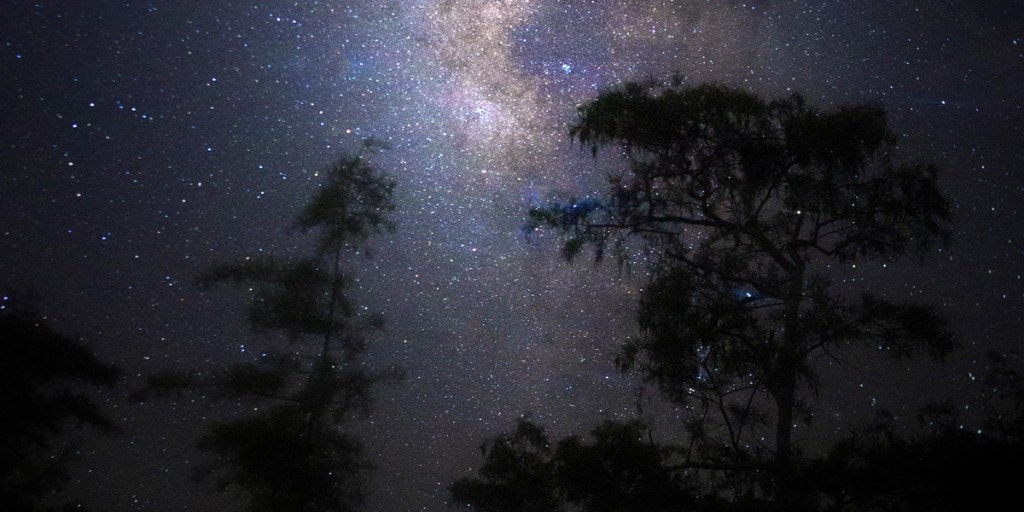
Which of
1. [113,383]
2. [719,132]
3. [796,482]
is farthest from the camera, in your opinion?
[113,383]

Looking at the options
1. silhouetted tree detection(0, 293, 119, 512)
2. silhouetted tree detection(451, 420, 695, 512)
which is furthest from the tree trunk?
silhouetted tree detection(0, 293, 119, 512)

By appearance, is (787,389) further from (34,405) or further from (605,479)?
(34,405)

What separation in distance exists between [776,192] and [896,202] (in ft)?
5.01

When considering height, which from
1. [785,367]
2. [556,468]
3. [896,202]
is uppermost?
[896,202]

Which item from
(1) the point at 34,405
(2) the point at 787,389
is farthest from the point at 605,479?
(1) the point at 34,405

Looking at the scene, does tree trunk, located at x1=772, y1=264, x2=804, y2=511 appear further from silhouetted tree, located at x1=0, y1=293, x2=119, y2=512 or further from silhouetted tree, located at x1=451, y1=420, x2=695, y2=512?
silhouetted tree, located at x1=0, y1=293, x2=119, y2=512

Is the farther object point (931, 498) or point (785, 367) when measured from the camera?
point (785, 367)

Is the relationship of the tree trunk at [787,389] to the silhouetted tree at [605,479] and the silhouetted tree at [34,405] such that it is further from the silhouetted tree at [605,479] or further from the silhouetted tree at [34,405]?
the silhouetted tree at [34,405]

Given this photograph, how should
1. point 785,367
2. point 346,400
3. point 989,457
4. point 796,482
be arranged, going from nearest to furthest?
point 989,457 < point 796,482 < point 785,367 < point 346,400

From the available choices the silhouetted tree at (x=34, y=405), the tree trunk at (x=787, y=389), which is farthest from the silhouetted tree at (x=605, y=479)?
the silhouetted tree at (x=34, y=405)

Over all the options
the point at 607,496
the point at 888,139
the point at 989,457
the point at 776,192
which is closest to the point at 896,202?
the point at 888,139

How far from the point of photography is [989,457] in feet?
26.2

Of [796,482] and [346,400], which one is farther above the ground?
[346,400]

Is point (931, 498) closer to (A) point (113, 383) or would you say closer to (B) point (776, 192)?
(B) point (776, 192)
